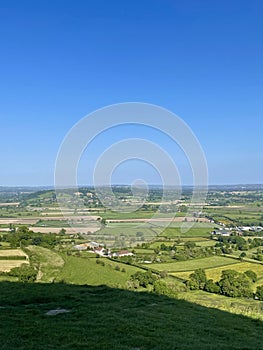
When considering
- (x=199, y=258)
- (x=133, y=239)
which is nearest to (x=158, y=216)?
(x=133, y=239)

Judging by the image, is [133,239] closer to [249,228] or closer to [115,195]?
[115,195]

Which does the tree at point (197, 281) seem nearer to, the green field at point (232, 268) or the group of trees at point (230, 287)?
the group of trees at point (230, 287)

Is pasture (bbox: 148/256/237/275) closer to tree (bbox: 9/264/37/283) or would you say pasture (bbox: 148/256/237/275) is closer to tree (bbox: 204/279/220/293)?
tree (bbox: 204/279/220/293)

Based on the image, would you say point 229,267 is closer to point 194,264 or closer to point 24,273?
point 194,264

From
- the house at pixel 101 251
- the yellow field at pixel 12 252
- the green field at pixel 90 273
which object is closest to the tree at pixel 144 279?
the green field at pixel 90 273

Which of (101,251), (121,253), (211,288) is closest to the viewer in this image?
(211,288)

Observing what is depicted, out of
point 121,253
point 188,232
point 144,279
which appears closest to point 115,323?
point 144,279
